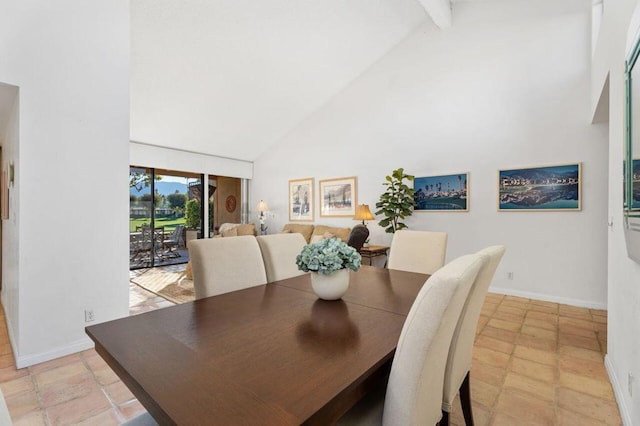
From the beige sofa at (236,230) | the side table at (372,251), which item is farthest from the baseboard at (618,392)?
the beige sofa at (236,230)

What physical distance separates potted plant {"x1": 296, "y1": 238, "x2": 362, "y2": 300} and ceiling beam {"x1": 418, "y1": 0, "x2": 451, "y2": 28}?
387 cm

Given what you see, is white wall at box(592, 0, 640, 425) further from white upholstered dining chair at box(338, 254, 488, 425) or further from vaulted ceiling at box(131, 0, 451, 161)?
vaulted ceiling at box(131, 0, 451, 161)

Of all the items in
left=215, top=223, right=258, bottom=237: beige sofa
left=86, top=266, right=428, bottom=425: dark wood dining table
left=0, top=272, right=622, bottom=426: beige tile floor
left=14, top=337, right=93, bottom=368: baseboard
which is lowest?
left=0, top=272, right=622, bottom=426: beige tile floor

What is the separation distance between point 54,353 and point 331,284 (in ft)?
7.65

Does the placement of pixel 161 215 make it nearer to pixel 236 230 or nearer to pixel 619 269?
pixel 236 230

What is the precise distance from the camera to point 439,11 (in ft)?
13.2

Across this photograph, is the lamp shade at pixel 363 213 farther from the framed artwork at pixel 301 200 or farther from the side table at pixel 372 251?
the framed artwork at pixel 301 200

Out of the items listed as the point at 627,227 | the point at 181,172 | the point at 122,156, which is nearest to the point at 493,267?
the point at 627,227

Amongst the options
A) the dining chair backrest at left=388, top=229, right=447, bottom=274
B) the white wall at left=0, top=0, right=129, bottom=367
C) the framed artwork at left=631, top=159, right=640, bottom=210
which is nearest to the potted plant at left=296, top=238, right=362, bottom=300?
the dining chair backrest at left=388, top=229, right=447, bottom=274

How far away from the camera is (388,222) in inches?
176

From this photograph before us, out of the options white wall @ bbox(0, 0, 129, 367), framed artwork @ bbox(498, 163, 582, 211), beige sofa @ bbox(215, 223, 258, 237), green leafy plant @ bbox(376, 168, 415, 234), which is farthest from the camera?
beige sofa @ bbox(215, 223, 258, 237)

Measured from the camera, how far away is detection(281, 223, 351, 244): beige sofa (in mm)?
5207

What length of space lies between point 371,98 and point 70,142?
4247mm

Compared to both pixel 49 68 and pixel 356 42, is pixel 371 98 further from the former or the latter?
pixel 49 68
